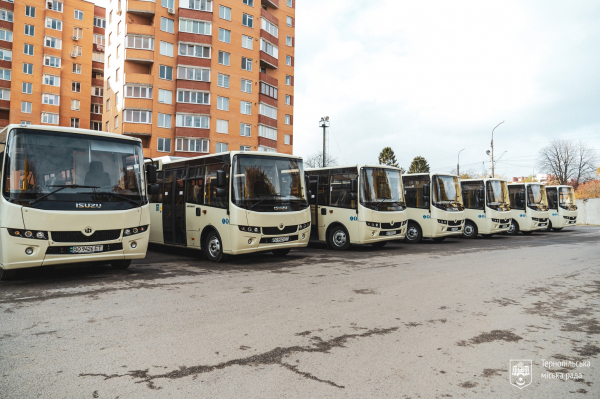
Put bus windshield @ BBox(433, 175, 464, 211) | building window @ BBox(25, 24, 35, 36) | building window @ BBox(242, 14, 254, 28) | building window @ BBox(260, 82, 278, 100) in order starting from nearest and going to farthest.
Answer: bus windshield @ BBox(433, 175, 464, 211) < building window @ BBox(242, 14, 254, 28) < building window @ BBox(260, 82, 278, 100) < building window @ BBox(25, 24, 35, 36)

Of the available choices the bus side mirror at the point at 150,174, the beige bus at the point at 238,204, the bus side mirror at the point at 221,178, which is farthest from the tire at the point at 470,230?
the bus side mirror at the point at 150,174

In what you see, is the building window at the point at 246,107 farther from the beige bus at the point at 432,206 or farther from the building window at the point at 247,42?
the beige bus at the point at 432,206

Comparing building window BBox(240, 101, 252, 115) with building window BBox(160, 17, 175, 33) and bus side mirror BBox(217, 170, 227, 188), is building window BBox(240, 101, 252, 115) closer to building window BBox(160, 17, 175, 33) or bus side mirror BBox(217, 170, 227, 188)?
building window BBox(160, 17, 175, 33)

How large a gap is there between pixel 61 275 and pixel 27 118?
169 feet

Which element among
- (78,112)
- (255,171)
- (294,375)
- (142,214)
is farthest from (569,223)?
(78,112)

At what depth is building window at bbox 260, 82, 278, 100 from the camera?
162 feet

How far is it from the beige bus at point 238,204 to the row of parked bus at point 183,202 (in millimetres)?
27

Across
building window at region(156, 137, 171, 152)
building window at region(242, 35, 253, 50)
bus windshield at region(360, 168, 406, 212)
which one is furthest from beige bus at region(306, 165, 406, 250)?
building window at region(242, 35, 253, 50)

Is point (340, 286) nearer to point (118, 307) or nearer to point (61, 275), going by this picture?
point (118, 307)

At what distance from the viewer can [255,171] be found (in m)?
11.3

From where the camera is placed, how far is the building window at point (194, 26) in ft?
144

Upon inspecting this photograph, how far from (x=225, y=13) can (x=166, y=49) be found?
754 centimetres

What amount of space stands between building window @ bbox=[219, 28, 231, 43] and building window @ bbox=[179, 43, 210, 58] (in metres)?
2.25

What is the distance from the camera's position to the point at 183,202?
12.6 metres
